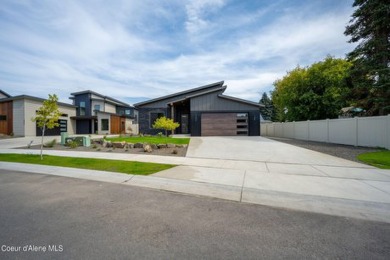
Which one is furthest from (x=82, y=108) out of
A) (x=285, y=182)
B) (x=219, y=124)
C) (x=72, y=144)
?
Result: (x=285, y=182)

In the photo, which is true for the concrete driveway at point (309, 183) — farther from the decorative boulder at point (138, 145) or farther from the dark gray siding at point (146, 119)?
the dark gray siding at point (146, 119)

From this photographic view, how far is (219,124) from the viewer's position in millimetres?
20031

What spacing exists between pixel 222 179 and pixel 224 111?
50.1 feet

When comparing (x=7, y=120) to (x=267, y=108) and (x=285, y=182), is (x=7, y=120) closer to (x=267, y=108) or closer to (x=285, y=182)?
(x=285, y=182)

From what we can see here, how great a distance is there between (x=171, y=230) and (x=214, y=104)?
1801 cm

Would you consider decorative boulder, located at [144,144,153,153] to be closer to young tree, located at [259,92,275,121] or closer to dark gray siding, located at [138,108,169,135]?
dark gray siding, located at [138,108,169,135]

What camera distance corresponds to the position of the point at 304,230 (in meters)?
2.82

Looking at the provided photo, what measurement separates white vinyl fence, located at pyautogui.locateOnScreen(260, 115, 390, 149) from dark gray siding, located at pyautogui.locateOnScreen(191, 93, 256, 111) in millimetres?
5988

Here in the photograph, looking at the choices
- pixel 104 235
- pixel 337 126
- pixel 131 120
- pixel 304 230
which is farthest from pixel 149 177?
pixel 131 120

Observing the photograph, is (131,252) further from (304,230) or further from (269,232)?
(304,230)

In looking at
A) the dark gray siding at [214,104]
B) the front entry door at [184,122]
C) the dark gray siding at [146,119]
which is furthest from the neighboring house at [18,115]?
the dark gray siding at [214,104]

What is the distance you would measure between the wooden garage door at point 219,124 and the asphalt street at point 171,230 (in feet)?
52.5

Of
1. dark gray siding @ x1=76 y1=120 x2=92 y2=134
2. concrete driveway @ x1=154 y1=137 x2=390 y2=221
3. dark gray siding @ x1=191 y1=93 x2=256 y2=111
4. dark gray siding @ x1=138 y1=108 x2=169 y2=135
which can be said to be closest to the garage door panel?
dark gray siding @ x1=191 y1=93 x2=256 y2=111

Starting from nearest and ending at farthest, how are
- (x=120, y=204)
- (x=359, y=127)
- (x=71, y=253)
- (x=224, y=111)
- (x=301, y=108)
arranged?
1. (x=71, y=253)
2. (x=120, y=204)
3. (x=359, y=127)
4. (x=224, y=111)
5. (x=301, y=108)
